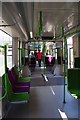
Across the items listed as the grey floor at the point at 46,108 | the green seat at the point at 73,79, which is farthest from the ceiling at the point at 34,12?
the grey floor at the point at 46,108

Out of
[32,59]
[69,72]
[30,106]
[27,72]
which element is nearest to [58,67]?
[27,72]

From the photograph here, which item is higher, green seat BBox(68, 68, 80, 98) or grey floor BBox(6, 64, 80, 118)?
green seat BBox(68, 68, 80, 98)

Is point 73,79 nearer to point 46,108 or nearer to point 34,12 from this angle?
point 46,108

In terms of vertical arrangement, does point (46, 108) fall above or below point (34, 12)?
below

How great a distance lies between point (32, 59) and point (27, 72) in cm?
227

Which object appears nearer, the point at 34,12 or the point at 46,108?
the point at 46,108

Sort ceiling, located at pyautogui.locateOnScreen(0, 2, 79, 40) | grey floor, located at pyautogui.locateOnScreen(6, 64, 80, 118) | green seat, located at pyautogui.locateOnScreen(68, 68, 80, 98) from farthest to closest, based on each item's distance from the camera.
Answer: green seat, located at pyautogui.locateOnScreen(68, 68, 80, 98)
grey floor, located at pyautogui.locateOnScreen(6, 64, 80, 118)
ceiling, located at pyautogui.locateOnScreen(0, 2, 79, 40)

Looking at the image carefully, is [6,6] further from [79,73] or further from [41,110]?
[79,73]

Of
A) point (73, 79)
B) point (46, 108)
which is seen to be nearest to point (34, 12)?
point (73, 79)

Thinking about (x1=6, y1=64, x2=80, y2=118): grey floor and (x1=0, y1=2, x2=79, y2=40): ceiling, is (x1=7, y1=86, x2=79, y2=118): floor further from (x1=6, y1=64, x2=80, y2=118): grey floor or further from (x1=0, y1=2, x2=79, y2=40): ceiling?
(x1=0, y1=2, x2=79, y2=40): ceiling

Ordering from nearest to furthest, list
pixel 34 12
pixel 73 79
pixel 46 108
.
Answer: pixel 46 108
pixel 34 12
pixel 73 79

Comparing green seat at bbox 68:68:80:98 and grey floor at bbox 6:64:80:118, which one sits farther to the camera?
green seat at bbox 68:68:80:98

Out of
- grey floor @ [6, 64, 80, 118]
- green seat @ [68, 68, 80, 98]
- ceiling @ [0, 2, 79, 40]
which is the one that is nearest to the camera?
ceiling @ [0, 2, 79, 40]

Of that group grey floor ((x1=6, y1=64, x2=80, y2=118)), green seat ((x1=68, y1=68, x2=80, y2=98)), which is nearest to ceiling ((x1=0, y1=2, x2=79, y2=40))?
green seat ((x1=68, y1=68, x2=80, y2=98))
